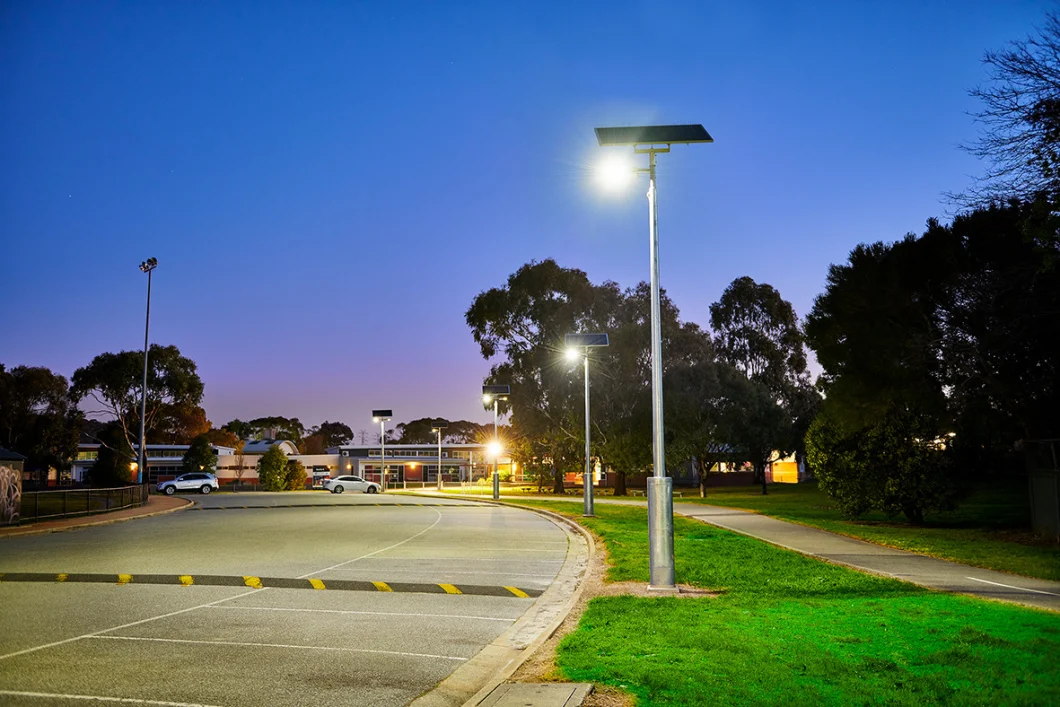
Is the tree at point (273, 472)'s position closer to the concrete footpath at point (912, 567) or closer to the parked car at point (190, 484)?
the parked car at point (190, 484)

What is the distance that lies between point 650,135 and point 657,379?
372 cm

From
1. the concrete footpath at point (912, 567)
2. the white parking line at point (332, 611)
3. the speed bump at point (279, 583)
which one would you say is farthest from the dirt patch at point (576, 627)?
the concrete footpath at point (912, 567)

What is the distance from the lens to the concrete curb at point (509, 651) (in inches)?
246

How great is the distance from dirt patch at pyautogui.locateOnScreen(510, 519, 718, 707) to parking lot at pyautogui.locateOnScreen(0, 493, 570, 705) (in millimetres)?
751

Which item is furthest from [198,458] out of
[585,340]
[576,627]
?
[576,627]

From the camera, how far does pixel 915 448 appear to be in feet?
75.1

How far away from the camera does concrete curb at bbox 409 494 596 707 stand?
624 centimetres

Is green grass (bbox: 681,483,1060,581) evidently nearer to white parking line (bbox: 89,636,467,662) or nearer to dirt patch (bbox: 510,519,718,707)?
dirt patch (bbox: 510,519,718,707)

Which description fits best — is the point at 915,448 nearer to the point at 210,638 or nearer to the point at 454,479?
the point at 210,638

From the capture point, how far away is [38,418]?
8038 cm

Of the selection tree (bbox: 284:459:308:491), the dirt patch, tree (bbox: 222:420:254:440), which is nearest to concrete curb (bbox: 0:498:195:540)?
the dirt patch

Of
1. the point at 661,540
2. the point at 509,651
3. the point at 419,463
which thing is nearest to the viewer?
the point at 509,651

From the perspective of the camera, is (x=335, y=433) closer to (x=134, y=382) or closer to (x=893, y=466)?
(x=134, y=382)

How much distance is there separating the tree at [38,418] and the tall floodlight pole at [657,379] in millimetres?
81434
